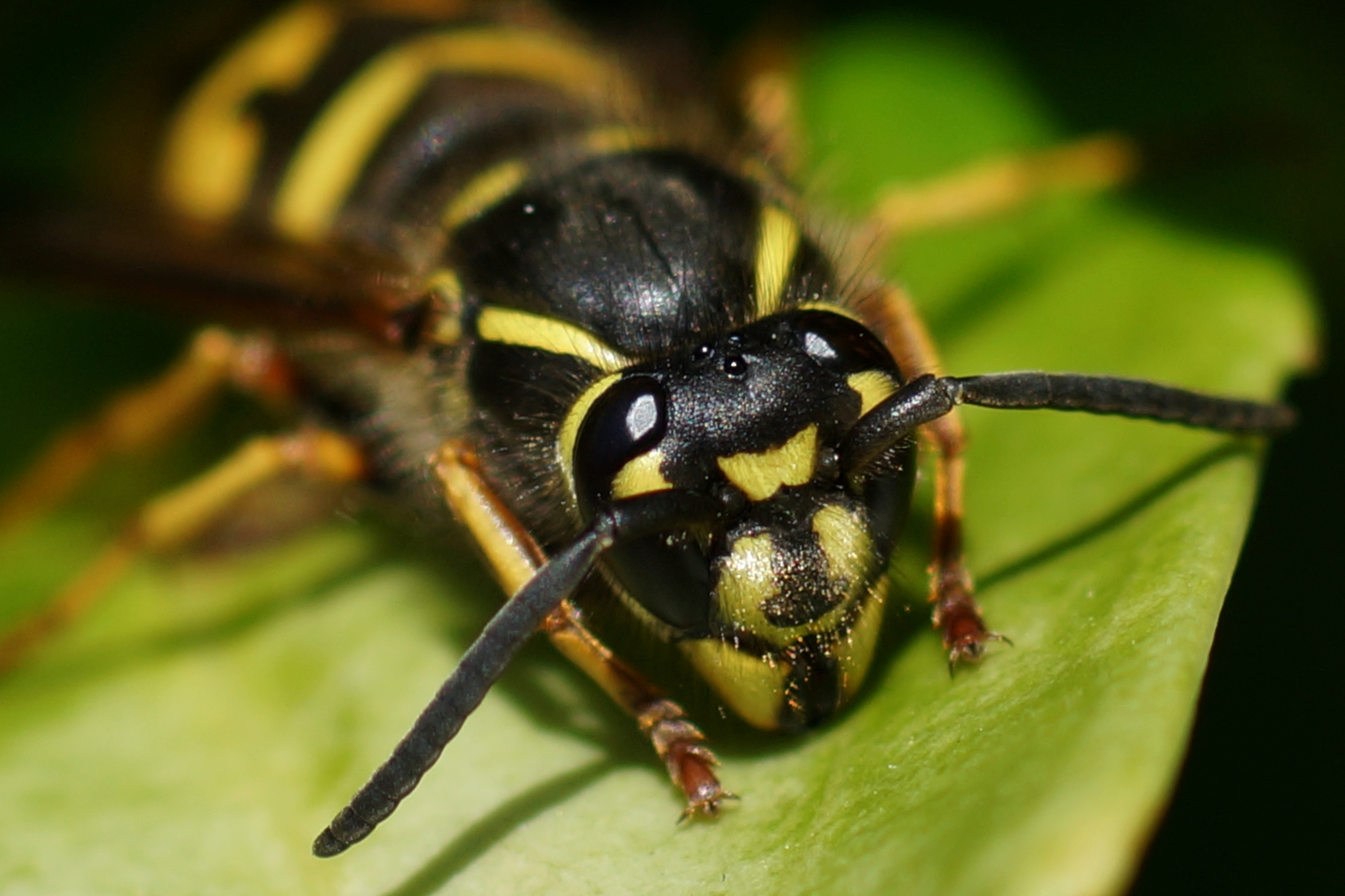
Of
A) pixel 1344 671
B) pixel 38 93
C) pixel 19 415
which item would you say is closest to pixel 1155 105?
pixel 1344 671

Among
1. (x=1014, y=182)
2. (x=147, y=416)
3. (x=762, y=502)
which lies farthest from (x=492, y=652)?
(x=1014, y=182)

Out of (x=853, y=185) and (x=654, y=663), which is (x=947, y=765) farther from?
(x=853, y=185)

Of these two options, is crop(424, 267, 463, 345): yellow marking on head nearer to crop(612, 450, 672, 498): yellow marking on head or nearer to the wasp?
the wasp

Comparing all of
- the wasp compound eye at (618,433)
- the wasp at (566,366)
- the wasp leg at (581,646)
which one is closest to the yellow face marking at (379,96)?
the wasp at (566,366)

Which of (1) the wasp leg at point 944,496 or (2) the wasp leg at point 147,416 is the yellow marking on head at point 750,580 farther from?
(2) the wasp leg at point 147,416

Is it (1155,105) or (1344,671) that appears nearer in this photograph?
(1344,671)

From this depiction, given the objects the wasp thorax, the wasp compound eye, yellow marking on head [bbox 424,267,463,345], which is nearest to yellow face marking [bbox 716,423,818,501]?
the wasp thorax
